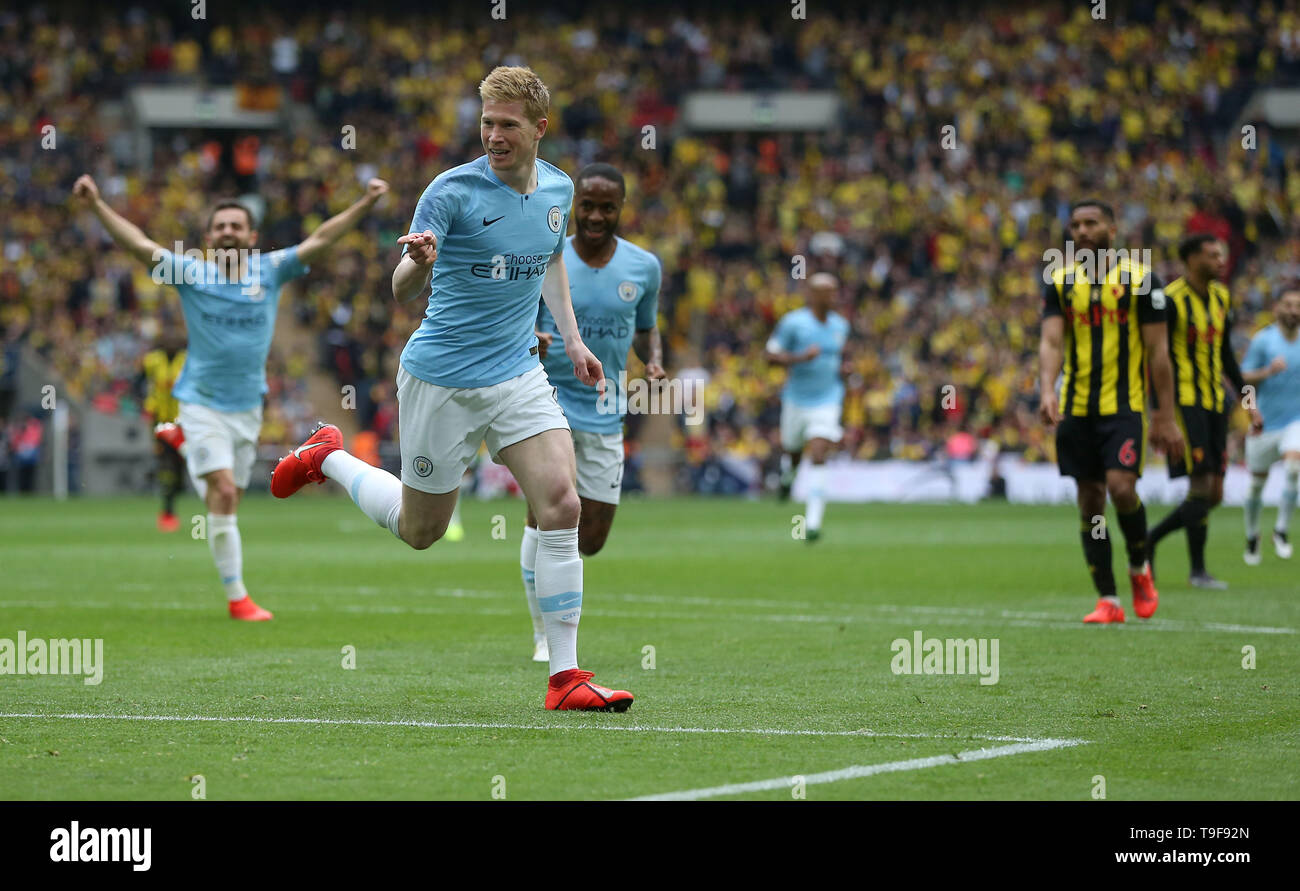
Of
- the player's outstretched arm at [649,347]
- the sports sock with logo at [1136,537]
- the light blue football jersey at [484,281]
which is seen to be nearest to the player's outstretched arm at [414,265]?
the light blue football jersey at [484,281]

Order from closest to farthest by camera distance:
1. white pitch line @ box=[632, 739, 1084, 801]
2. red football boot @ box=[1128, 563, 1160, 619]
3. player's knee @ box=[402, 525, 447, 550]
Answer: white pitch line @ box=[632, 739, 1084, 801]
player's knee @ box=[402, 525, 447, 550]
red football boot @ box=[1128, 563, 1160, 619]

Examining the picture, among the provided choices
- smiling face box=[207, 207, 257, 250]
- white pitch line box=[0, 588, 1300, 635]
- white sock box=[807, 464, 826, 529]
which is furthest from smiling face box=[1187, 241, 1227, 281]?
smiling face box=[207, 207, 257, 250]

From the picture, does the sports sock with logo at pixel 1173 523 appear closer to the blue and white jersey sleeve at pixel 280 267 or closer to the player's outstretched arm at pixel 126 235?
the blue and white jersey sleeve at pixel 280 267

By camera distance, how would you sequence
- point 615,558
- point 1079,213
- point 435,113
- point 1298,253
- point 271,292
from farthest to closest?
1. point 435,113
2. point 1298,253
3. point 615,558
4. point 271,292
5. point 1079,213

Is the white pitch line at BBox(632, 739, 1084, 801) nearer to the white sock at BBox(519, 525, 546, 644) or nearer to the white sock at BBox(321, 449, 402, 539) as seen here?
the white sock at BBox(321, 449, 402, 539)

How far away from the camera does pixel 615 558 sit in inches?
646

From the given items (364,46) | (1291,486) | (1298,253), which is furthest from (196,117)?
(1291,486)

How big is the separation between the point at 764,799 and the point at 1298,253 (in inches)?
1284

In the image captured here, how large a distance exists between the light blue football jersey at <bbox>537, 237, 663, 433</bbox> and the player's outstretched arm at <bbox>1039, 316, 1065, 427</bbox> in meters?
2.54

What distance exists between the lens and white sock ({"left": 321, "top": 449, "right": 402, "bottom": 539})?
725 cm

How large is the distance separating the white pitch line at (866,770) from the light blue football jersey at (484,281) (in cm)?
228

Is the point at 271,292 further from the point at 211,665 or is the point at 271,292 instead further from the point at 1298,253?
the point at 1298,253

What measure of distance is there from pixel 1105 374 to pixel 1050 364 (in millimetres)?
383

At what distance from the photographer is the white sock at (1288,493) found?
1614 centimetres
